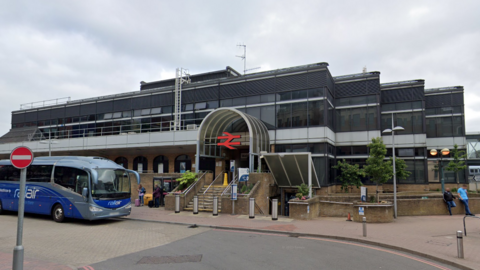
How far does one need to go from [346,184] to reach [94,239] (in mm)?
18333

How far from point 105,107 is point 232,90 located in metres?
14.8

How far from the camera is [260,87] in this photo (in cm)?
2612

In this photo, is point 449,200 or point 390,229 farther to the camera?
point 449,200

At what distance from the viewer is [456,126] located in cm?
3022

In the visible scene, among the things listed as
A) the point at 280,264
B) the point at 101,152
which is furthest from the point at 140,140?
the point at 280,264

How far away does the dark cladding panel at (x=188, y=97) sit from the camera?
96.8 feet

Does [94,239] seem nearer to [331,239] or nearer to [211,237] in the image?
[211,237]

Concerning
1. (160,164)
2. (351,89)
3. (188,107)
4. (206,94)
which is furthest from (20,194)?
(351,89)

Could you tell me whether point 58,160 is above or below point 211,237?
above

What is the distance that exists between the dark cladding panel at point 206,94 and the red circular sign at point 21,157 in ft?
71.3

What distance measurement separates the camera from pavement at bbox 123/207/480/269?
32.0 ft

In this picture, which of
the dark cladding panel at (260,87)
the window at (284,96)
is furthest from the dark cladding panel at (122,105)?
the window at (284,96)

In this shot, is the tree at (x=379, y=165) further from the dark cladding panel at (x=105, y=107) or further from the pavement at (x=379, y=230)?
the dark cladding panel at (x=105, y=107)

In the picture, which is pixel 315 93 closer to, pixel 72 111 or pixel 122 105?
pixel 122 105
